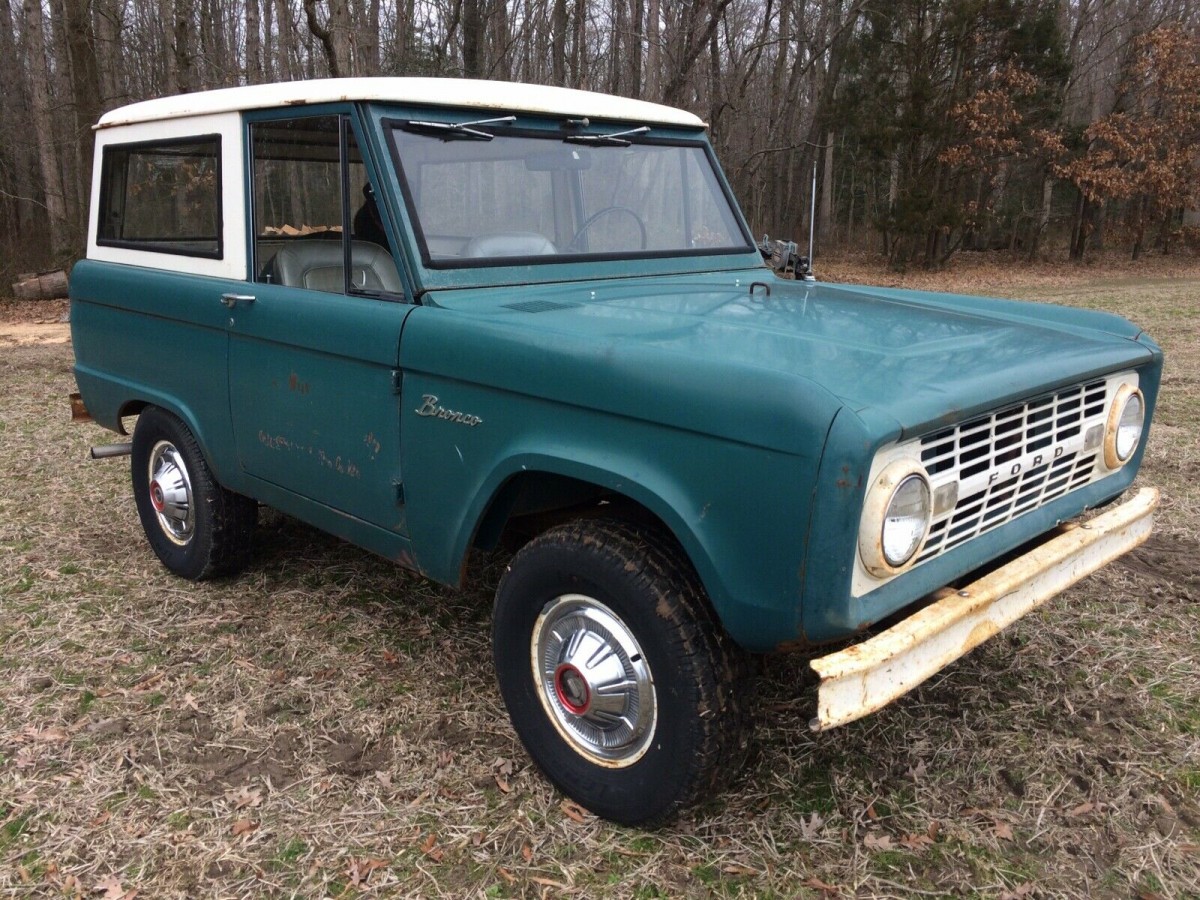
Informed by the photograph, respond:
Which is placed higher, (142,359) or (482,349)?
(482,349)

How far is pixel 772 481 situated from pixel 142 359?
10.1 feet

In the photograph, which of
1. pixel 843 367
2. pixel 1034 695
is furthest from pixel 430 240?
pixel 1034 695

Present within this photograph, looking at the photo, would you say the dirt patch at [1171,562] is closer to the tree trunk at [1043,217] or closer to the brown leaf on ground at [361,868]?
the brown leaf on ground at [361,868]

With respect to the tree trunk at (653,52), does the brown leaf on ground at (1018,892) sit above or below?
below

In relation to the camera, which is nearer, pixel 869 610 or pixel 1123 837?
pixel 869 610

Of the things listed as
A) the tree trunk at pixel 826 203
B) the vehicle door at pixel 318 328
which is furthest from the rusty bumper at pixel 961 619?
the tree trunk at pixel 826 203

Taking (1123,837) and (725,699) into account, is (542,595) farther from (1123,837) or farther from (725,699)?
(1123,837)

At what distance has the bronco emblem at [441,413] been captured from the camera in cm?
269

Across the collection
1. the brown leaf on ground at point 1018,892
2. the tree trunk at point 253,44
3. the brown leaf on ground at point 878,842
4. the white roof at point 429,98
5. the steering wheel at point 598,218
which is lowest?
the brown leaf on ground at point 878,842

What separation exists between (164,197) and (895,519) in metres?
3.36

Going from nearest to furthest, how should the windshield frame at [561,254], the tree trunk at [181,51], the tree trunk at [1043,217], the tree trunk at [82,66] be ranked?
the windshield frame at [561,254] < the tree trunk at [82,66] < the tree trunk at [181,51] < the tree trunk at [1043,217]

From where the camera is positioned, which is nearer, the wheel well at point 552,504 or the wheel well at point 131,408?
the wheel well at point 552,504

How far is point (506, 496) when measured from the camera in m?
2.73

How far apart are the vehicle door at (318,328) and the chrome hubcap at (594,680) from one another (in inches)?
26.9
